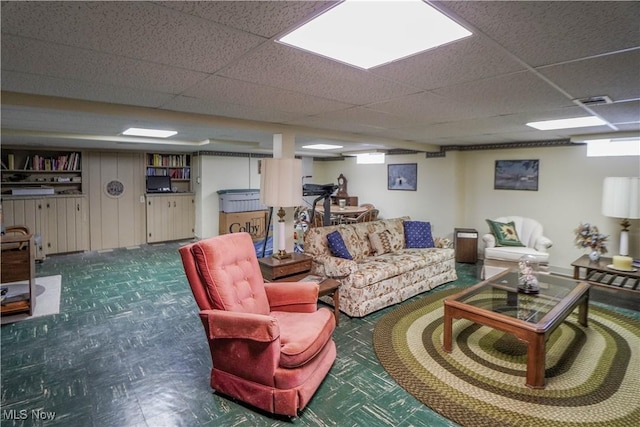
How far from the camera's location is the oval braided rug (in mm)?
2178

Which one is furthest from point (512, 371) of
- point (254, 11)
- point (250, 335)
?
point (254, 11)

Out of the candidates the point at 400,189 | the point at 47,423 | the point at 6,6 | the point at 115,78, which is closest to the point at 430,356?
the point at 47,423

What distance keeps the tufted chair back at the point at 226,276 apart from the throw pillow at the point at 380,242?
236 centimetres

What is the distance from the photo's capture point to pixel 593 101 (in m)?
2.64

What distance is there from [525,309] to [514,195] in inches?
135

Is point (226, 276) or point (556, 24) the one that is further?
point (226, 276)

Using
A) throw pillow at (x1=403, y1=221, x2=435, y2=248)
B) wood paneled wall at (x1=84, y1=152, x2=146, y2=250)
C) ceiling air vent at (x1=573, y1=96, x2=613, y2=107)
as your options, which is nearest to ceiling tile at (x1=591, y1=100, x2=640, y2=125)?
ceiling air vent at (x1=573, y1=96, x2=613, y2=107)

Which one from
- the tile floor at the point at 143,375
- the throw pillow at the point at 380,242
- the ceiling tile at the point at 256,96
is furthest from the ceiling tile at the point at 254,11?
the throw pillow at the point at 380,242

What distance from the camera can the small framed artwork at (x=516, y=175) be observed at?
18.4 ft

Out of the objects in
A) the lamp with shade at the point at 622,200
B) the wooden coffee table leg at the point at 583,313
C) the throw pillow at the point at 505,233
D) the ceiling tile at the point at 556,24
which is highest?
the ceiling tile at the point at 556,24

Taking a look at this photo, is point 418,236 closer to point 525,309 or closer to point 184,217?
point 525,309

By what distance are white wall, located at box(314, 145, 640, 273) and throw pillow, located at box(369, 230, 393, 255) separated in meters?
2.22

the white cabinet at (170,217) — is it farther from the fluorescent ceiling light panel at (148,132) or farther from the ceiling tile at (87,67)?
the ceiling tile at (87,67)

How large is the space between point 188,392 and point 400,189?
20.0 ft
